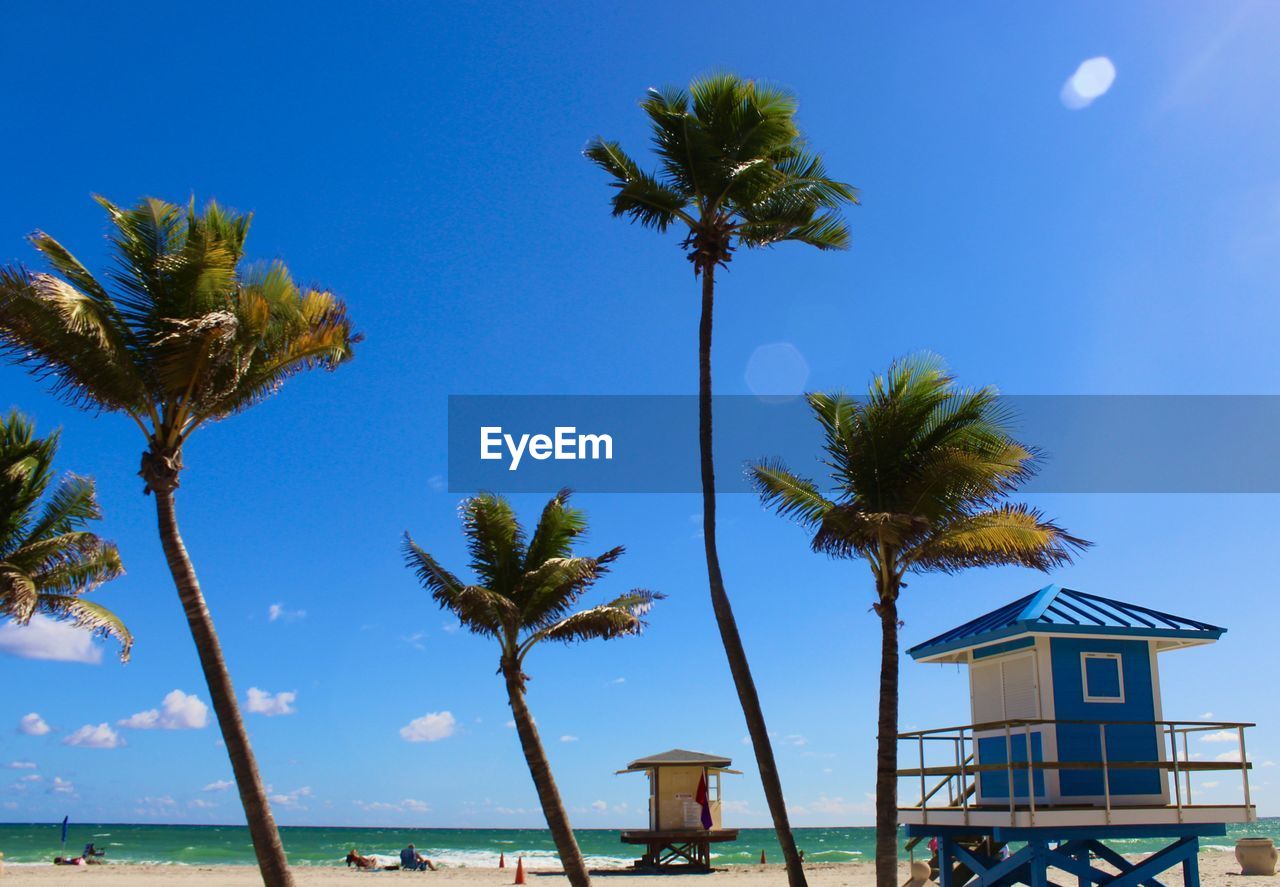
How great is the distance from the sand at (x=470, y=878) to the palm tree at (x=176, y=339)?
845 inches

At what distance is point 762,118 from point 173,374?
30.6 feet

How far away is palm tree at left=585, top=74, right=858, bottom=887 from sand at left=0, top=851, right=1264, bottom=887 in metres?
17.8

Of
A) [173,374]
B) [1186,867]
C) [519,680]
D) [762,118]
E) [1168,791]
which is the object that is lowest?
[1186,867]

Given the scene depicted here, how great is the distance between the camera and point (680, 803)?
3647cm

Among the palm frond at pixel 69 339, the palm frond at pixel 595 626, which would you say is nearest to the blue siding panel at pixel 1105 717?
the palm frond at pixel 595 626

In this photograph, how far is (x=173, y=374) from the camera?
13.4m

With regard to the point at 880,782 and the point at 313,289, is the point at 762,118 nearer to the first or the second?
the point at 313,289

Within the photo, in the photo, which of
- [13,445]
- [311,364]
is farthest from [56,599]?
[311,364]

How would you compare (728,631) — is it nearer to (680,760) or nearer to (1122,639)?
(1122,639)

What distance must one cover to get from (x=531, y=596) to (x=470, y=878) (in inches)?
987

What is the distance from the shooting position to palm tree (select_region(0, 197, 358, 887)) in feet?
42.0

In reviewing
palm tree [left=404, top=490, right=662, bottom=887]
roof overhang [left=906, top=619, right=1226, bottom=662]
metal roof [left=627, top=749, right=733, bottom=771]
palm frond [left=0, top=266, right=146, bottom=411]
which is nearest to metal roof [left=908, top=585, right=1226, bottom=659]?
roof overhang [left=906, top=619, right=1226, bottom=662]

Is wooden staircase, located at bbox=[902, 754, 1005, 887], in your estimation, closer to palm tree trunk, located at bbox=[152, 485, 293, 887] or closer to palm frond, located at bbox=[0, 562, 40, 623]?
palm tree trunk, located at bbox=[152, 485, 293, 887]

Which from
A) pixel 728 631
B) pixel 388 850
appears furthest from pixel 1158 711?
pixel 388 850
